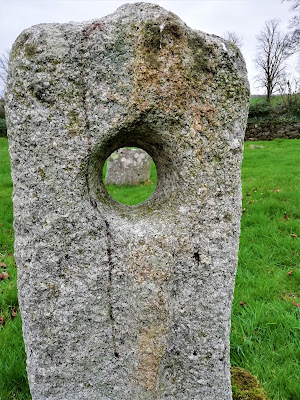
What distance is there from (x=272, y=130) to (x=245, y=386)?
18.3 metres

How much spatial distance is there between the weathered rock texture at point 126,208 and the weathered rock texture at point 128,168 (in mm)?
6038

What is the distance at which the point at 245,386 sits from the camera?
2.29 metres

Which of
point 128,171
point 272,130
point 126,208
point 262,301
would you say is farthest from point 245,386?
point 272,130

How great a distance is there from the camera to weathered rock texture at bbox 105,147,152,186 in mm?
7895

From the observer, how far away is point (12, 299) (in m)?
3.45

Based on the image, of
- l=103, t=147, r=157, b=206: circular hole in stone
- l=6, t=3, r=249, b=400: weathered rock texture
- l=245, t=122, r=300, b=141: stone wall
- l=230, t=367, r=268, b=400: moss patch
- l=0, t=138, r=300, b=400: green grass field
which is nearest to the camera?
l=6, t=3, r=249, b=400: weathered rock texture

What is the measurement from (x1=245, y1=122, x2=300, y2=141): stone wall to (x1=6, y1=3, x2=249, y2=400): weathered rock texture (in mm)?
18248

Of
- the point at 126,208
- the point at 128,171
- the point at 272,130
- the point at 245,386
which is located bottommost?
the point at 245,386

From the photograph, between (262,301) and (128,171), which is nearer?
(262,301)

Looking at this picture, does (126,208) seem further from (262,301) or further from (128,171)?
(128,171)

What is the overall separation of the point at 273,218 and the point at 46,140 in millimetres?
4519

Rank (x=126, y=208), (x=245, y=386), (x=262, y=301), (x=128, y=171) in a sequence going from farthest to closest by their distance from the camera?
(x=128, y=171) → (x=262, y=301) → (x=245, y=386) → (x=126, y=208)

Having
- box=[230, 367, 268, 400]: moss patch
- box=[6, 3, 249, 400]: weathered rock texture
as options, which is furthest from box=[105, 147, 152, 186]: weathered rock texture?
box=[6, 3, 249, 400]: weathered rock texture

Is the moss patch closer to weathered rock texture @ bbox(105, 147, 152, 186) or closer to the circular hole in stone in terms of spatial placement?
the circular hole in stone
